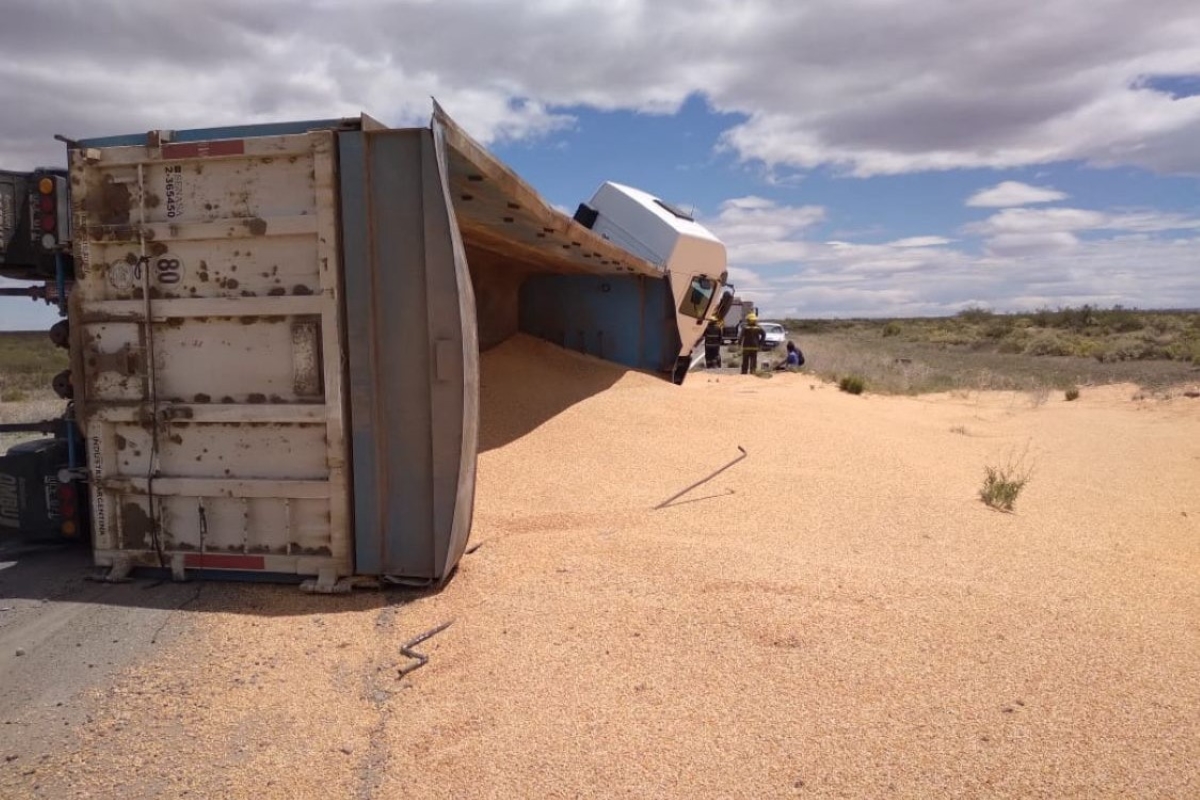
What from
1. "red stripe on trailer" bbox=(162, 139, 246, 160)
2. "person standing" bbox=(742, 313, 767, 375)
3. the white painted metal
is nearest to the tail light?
"red stripe on trailer" bbox=(162, 139, 246, 160)

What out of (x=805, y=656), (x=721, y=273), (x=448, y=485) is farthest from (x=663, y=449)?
(x=721, y=273)

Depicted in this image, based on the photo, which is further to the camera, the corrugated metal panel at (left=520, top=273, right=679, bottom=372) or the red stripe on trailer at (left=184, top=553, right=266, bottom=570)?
the corrugated metal panel at (left=520, top=273, right=679, bottom=372)

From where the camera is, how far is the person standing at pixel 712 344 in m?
18.3

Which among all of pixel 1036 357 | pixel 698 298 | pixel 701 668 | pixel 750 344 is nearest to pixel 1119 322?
pixel 1036 357

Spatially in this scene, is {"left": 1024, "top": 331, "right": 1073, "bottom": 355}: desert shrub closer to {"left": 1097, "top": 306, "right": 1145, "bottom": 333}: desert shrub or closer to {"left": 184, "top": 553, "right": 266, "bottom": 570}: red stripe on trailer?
{"left": 1097, "top": 306, "right": 1145, "bottom": 333}: desert shrub

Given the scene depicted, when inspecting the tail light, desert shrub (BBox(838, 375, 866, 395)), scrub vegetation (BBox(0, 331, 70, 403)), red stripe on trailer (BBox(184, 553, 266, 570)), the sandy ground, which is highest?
the tail light

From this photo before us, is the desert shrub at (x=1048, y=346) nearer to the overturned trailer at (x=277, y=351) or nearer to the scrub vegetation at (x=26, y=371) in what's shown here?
the overturned trailer at (x=277, y=351)

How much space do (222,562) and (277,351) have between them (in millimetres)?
1319

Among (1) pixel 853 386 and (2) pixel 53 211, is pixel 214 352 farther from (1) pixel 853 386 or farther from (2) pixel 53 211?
(1) pixel 853 386

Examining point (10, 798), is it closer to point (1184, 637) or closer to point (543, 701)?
point (543, 701)

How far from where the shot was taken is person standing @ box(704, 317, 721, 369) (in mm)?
18334

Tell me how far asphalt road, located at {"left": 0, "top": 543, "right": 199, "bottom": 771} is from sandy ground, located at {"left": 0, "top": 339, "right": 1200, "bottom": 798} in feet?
0.20

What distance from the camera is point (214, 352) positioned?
473 centimetres

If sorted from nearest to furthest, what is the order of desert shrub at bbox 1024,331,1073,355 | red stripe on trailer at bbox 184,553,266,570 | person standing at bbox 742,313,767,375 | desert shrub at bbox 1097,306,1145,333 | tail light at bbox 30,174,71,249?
red stripe on trailer at bbox 184,553,266,570, tail light at bbox 30,174,71,249, person standing at bbox 742,313,767,375, desert shrub at bbox 1024,331,1073,355, desert shrub at bbox 1097,306,1145,333
